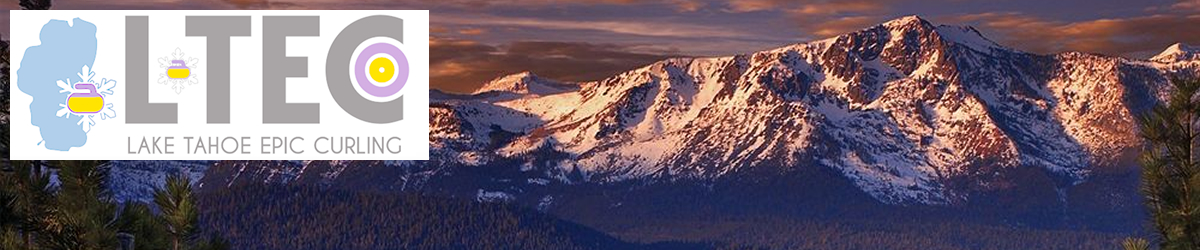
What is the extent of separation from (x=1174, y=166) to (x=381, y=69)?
82.7 ft

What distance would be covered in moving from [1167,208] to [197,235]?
20.8 m

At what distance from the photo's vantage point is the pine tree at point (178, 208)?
4247 centimetres

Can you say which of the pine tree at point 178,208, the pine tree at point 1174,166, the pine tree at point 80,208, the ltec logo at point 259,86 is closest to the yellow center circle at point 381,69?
the ltec logo at point 259,86

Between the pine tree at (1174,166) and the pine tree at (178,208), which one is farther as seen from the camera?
the pine tree at (1174,166)

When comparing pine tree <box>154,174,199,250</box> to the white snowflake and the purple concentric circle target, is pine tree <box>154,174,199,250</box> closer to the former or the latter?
the white snowflake

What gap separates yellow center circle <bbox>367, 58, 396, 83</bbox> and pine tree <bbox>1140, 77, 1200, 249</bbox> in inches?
959

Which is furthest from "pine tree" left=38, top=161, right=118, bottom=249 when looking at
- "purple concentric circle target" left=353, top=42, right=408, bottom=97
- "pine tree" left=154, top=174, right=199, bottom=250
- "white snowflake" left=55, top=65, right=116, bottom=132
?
"purple concentric circle target" left=353, top=42, right=408, bottom=97

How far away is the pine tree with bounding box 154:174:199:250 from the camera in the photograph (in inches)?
1672

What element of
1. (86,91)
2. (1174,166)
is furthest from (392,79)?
(1174,166)

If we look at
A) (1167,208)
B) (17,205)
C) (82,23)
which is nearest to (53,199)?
(17,205)

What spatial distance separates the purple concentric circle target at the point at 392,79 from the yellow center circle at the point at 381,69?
164 mm

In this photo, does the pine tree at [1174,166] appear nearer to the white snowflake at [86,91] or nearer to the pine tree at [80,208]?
the pine tree at [80,208]

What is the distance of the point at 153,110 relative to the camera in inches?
2404

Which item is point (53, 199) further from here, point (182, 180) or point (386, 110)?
point (386, 110)
